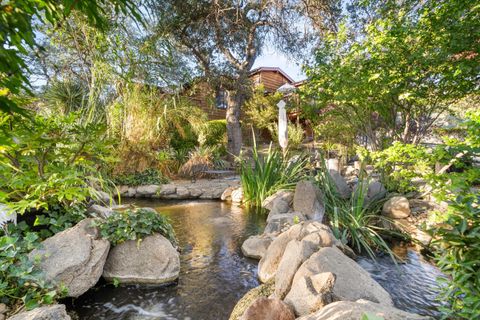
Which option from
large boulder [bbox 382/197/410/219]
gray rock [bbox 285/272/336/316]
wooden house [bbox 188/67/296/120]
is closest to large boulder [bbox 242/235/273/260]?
gray rock [bbox 285/272/336/316]

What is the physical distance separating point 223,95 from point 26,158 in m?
16.8

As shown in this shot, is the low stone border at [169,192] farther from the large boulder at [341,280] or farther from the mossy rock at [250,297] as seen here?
the large boulder at [341,280]

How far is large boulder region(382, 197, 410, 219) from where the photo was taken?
13.1ft

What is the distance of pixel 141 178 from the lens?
24.9ft

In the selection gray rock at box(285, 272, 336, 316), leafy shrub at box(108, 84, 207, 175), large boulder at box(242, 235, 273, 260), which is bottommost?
large boulder at box(242, 235, 273, 260)

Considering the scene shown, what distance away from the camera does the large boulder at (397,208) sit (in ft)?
13.1

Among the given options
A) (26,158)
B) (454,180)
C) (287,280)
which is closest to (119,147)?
(26,158)

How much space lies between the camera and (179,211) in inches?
213

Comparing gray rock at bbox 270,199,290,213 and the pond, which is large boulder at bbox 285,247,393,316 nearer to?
the pond

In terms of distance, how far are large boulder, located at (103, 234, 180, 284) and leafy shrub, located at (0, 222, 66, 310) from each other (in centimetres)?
56

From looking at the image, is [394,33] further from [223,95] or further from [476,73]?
[223,95]

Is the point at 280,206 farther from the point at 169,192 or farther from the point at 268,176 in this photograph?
the point at 169,192

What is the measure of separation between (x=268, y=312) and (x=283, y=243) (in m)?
1.19

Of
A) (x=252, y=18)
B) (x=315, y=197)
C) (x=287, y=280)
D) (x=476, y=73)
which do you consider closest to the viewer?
(x=287, y=280)
